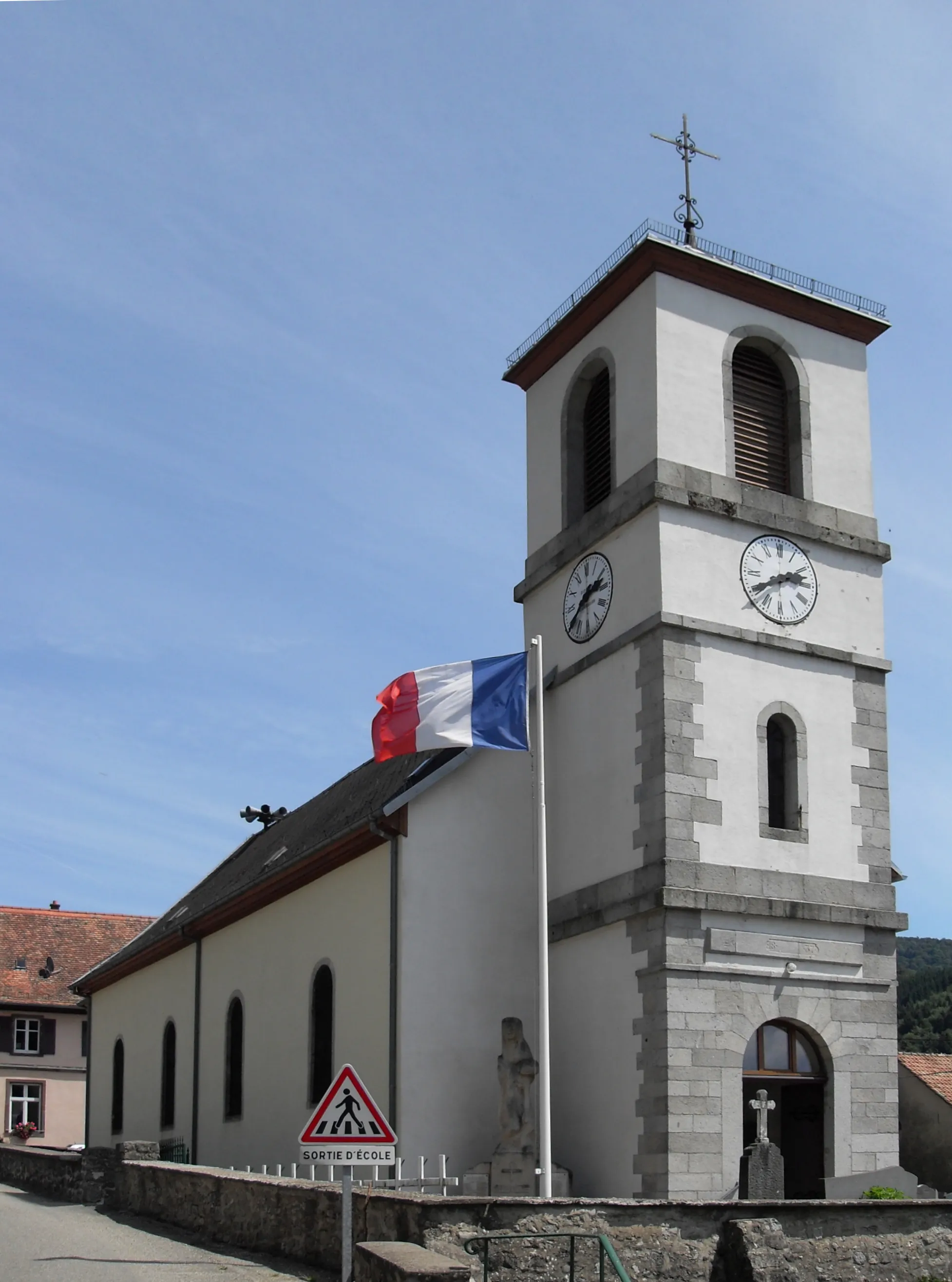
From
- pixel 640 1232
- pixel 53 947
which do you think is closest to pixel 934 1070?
pixel 640 1232

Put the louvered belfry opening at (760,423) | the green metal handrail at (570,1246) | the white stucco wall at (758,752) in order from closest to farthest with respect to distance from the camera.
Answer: the green metal handrail at (570,1246)
the white stucco wall at (758,752)
the louvered belfry opening at (760,423)

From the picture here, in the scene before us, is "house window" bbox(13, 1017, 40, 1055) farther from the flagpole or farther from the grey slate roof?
the flagpole

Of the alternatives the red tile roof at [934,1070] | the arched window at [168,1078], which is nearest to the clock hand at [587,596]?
the red tile roof at [934,1070]

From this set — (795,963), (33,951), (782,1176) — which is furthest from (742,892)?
(33,951)

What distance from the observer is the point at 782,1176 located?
1919cm

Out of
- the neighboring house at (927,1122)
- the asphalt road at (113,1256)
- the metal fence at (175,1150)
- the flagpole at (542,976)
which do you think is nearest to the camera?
the asphalt road at (113,1256)

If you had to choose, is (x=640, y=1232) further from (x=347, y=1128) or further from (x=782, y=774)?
(x=782, y=774)

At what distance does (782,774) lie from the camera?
70.9 feet

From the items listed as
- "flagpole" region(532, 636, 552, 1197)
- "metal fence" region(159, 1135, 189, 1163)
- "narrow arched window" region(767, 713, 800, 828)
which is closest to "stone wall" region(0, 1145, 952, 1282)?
"flagpole" region(532, 636, 552, 1197)

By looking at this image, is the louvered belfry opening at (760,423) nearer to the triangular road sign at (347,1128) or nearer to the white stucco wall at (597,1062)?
the white stucco wall at (597,1062)

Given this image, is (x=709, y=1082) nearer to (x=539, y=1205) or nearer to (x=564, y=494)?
(x=539, y=1205)

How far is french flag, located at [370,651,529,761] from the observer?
2080 centimetres

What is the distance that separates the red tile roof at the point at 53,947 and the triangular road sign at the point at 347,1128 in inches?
1559

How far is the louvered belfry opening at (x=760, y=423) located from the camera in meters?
23.1
